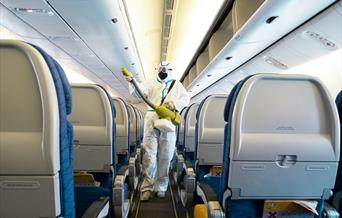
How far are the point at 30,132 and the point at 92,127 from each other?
105 centimetres

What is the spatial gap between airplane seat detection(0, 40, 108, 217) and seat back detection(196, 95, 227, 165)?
1779mm

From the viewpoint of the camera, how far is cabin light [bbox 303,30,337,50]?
3.29 m

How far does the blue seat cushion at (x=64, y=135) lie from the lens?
1.08 metres

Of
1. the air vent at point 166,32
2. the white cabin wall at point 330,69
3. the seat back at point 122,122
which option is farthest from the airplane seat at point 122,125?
the air vent at point 166,32

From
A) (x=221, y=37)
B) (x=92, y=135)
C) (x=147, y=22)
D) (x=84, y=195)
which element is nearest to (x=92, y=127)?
(x=92, y=135)

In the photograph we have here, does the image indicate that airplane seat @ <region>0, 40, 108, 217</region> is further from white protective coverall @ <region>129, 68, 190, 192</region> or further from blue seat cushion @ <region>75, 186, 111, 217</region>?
white protective coverall @ <region>129, 68, 190, 192</region>

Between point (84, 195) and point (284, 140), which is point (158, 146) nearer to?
point (84, 195)

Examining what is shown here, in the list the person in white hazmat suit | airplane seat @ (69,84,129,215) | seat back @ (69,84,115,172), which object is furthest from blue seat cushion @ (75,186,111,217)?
the person in white hazmat suit

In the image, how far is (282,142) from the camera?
1523mm

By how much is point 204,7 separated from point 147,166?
268cm

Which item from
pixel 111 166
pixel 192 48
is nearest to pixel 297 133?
pixel 111 166

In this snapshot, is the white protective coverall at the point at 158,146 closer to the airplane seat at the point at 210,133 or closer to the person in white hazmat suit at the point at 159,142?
the person in white hazmat suit at the point at 159,142

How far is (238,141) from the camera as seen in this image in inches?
57.9

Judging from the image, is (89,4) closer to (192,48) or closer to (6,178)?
(6,178)
